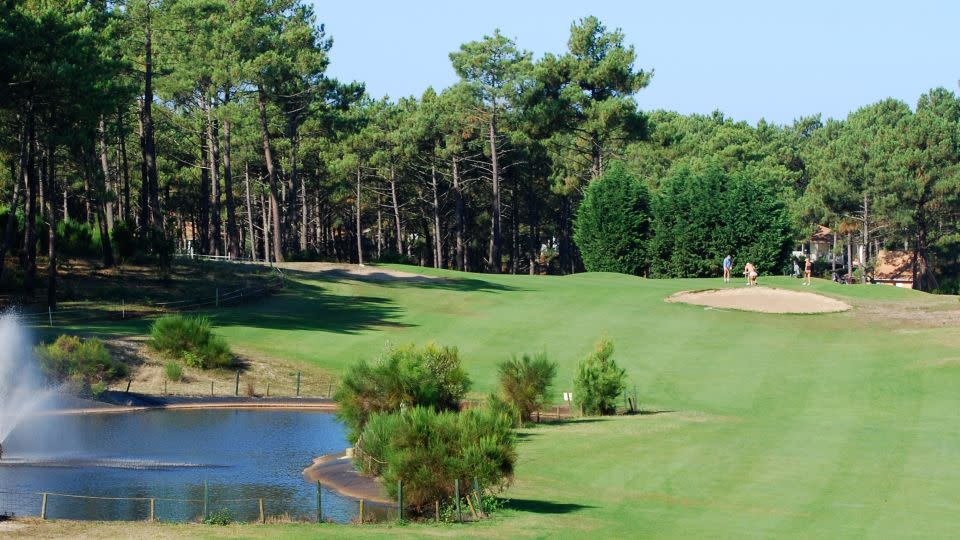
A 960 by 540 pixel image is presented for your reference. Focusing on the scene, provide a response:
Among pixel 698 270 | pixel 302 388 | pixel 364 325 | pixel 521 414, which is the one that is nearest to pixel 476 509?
pixel 521 414

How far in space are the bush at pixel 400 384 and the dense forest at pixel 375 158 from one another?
24145 mm

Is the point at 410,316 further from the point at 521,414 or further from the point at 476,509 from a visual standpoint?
the point at 476,509

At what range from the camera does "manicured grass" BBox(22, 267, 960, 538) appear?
26.5 meters

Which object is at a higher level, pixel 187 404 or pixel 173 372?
pixel 173 372

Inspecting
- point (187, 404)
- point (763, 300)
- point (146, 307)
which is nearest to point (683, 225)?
point (763, 300)

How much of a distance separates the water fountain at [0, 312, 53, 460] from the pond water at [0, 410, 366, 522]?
75 cm

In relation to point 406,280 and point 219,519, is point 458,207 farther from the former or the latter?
point 219,519

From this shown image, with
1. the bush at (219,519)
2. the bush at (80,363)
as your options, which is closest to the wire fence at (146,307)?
the bush at (80,363)

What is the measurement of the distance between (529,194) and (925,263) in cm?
4128

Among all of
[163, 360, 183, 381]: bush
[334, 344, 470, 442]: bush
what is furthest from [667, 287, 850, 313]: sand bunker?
[163, 360, 183, 381]: bush

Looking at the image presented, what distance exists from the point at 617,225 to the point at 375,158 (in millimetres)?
23263

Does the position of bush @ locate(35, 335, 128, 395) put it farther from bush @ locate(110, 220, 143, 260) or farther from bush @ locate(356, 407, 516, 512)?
bush @ locate(110, 220, 143, 260)

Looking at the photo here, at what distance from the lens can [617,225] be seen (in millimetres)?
98500

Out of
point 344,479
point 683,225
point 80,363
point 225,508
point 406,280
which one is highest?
point 683,225
